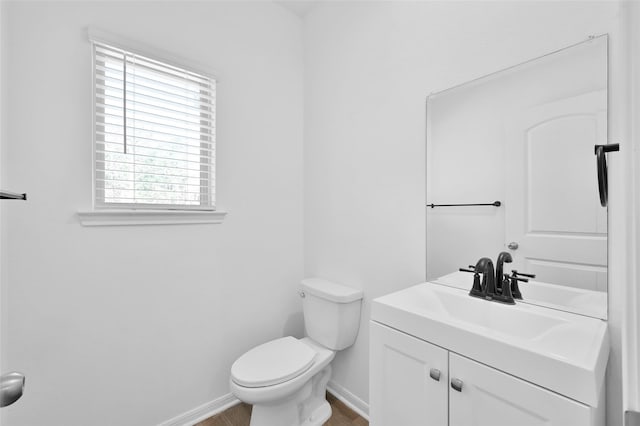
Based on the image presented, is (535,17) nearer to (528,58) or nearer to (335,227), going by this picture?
(528,58)

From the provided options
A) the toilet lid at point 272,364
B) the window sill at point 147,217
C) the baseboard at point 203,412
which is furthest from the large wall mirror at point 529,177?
the baseboard at point 203,412

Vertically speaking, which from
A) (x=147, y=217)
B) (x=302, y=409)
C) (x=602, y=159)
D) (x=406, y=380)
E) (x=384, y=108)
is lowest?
(x=302, y=409)

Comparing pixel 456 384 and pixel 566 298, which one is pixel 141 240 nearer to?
pixel 456 384

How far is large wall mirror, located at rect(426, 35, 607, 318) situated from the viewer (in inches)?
39.2

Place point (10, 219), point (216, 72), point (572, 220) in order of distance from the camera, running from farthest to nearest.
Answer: point (216, 72) → point (10, 219) → point (572, 220)

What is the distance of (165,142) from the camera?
157 centimetres

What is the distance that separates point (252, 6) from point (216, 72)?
1.77 ft

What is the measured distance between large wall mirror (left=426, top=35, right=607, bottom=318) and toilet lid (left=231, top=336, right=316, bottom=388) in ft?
2.60

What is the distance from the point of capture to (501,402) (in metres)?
0.82

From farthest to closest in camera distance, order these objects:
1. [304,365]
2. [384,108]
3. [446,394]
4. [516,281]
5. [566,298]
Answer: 1. [384,108]
2. [304,365]
3. [516,281]
4. [566,298]
5. [446,394]

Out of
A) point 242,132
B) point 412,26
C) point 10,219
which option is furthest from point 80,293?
point 412,26

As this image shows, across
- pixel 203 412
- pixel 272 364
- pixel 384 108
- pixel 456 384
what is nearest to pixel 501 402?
pixel 456 384

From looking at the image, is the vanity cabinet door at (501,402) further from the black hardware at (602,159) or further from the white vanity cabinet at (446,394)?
the black hardware at (602,159)

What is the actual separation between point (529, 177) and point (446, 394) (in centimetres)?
85
